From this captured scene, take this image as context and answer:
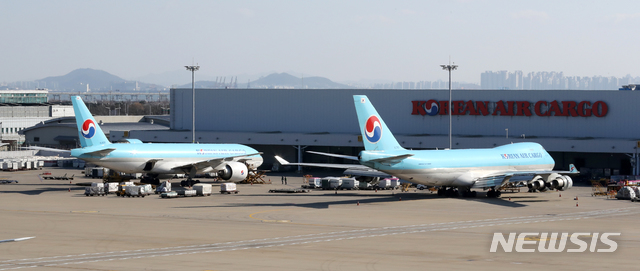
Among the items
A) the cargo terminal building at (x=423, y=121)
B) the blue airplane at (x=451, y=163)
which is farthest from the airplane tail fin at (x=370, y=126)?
the cargo terminal building at (x=423, y=121)

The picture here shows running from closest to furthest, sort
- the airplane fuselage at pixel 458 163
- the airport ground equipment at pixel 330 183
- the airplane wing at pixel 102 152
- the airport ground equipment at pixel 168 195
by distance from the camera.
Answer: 1. the airplane fuselage at pixel 458 163
2. the airport ground equipment at pixel 168 195
3. the airplane wing at pixel 102 152
4. the airport ground equipment at pixel 330 183

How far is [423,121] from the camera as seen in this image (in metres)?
91.8

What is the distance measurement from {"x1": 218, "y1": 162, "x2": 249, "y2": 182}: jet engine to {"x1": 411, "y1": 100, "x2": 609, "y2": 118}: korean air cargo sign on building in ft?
92.9

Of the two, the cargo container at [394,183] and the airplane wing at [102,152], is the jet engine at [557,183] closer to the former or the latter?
the cargo container at [394,183]

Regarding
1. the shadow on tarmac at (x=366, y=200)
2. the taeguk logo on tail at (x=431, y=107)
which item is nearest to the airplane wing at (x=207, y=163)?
the shadow on tarmac at (x=366, y=200)

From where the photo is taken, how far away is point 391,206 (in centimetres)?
5288

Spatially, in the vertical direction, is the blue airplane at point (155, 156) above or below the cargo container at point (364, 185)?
above

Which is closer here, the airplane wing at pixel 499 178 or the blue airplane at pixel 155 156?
the airplane wing at pixel 499 178

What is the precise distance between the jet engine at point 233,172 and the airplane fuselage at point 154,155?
1.13m

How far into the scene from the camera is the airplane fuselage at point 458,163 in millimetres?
52500

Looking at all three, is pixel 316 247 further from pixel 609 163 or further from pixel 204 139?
pixel 204 139

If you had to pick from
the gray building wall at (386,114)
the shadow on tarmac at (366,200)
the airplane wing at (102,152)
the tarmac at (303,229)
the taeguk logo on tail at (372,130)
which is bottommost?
the tarmac at (303,229)

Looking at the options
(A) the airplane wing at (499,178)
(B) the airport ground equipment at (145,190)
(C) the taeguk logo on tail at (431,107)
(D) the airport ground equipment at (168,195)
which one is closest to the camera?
(A) the airplane wing at (499,178)

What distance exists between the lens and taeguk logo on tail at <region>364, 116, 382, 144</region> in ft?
170
